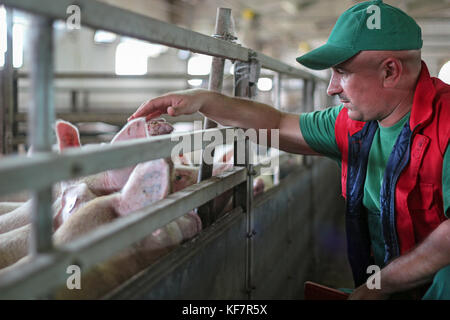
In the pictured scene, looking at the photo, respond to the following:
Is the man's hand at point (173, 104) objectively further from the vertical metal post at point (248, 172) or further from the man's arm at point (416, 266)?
the man's arm at point (416, 266)

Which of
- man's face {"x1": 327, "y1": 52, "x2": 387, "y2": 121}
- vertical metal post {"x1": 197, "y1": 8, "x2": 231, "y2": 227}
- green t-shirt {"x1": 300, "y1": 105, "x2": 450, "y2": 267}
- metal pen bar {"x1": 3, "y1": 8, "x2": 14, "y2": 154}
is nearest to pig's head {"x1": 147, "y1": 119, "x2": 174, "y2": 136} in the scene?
vertical metal post {"x1": 197, "y1": 8, "x2": 231, "y2": 227}

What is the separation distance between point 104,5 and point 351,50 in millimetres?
930

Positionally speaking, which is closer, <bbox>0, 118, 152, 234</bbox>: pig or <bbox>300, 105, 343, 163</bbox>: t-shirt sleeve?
<bbox>0, 118, 152, 234</bbox>: pig

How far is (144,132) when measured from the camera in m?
1.18

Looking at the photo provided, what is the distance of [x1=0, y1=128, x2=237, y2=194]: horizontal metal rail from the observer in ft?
1.99

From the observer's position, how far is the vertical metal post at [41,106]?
67cm

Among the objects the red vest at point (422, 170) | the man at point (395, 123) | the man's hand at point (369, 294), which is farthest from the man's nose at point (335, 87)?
the man's hand at point (369, 294)

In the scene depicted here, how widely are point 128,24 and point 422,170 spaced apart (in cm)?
107

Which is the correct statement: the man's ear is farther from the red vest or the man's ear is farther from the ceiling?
the ceiling

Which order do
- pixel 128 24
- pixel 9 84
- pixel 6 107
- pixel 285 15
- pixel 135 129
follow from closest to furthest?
1. pixel 128 24
2. pixel 135 129
3. pixel 9 84
4. pixel 6 107
5. pixel 285 15

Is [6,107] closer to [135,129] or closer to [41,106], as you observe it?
[135,129]

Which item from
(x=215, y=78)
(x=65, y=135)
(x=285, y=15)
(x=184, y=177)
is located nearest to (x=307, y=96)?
(x=215, y=78)

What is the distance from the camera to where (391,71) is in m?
1.52

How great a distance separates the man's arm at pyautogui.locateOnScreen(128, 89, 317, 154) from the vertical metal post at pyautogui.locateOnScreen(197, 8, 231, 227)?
0.38 ft
